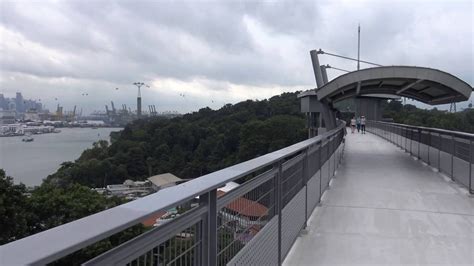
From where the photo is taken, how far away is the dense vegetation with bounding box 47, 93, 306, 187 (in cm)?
5584

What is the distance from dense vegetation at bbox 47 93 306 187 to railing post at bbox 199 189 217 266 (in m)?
46.4

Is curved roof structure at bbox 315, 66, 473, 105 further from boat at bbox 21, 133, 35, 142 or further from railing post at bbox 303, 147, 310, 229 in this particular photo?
boat at bbox 21, 133, 35, 142

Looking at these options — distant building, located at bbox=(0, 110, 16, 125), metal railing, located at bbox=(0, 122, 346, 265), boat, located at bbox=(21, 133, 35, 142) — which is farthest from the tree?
boat, located at bbox=(21, 133, 35, 142)

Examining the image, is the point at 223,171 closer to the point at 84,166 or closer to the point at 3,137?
the point at 3,137

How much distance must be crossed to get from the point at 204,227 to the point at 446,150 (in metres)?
10.7

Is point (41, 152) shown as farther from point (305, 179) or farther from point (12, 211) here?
point (305, 179)

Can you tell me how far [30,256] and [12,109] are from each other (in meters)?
55.9

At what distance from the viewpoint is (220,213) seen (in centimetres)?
269

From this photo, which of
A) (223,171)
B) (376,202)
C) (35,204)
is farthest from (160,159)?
(223,171)

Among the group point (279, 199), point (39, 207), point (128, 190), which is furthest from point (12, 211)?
point (128, 190)

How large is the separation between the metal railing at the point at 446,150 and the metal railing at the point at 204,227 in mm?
5745

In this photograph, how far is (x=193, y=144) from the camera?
7281 centimetres

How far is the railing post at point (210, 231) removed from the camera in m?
2.42

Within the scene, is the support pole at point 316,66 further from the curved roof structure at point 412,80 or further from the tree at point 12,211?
the tree at point 12,211
